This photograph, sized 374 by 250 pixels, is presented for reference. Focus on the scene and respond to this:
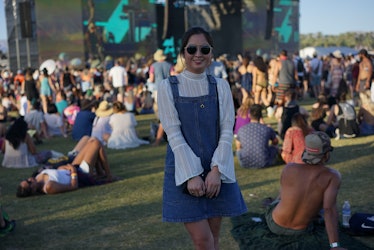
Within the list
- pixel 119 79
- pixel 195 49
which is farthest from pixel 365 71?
pixel 195 49

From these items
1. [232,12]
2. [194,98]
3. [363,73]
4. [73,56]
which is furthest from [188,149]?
[232,12]

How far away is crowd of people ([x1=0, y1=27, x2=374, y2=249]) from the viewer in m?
2.39

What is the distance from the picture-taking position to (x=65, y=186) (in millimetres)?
5898

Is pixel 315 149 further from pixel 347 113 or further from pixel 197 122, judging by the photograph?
pixel 347 113

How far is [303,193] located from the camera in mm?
3588

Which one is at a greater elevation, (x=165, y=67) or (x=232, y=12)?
(x=232, y=12)

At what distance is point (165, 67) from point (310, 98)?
8.41 metres

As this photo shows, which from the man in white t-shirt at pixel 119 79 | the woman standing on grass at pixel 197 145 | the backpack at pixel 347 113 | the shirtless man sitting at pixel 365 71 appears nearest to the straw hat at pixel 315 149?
the woman standing on grass at pixel 197 145

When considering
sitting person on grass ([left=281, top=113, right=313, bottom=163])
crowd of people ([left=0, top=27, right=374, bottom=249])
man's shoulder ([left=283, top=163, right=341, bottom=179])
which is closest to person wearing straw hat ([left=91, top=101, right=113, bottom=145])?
crowd of people ([left=0, top=27, right=374, bottom=249])

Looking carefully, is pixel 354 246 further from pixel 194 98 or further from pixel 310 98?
pixel 310 98

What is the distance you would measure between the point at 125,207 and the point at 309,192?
2.27 metres

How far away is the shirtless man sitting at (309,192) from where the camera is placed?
11.0ft

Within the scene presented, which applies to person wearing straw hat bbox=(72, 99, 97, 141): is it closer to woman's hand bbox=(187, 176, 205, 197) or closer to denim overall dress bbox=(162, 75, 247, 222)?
denim overall dress bbox=(162, 75, 247, 222)

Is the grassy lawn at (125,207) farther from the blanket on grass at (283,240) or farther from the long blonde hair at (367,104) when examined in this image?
the long blonde hair at (367,104)
